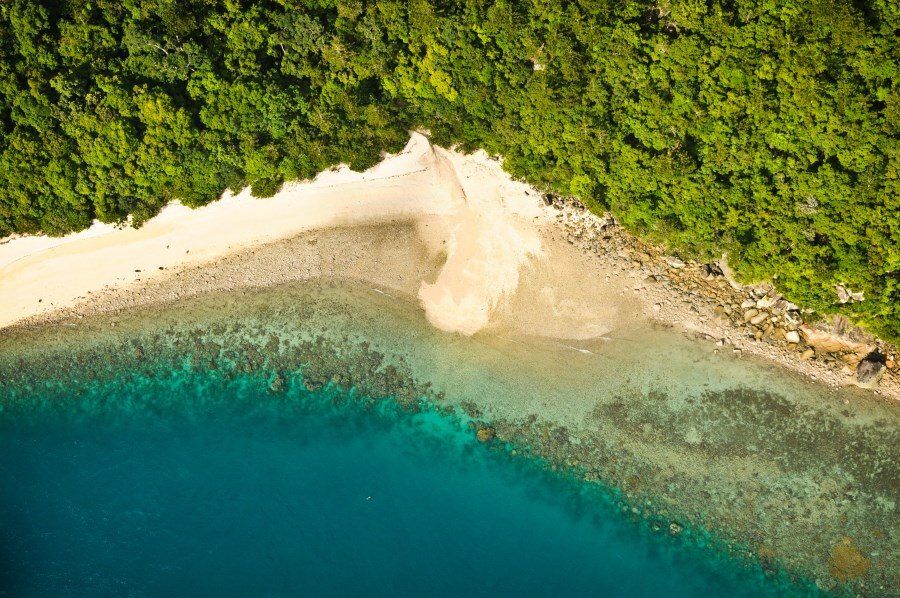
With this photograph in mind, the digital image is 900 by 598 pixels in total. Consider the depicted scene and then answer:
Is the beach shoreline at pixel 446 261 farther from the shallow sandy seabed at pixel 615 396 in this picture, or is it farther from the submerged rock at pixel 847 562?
the submerged rock at pixel 847 562

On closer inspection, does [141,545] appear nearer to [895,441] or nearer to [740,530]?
[740,530]

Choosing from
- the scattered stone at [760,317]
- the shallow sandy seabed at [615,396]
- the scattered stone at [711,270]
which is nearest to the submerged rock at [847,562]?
the shallow sandy seabed at [615,396]

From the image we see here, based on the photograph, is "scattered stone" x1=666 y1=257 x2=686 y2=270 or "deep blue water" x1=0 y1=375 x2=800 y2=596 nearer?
"deep blue water" x1=0 y1=375 x2=800 y2=596

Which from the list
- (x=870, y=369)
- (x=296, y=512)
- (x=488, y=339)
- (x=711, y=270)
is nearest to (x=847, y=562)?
(x=870, y=369)

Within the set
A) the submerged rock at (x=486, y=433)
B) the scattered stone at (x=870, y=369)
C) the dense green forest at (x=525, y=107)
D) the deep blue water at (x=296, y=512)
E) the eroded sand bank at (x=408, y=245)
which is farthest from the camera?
the submerged rock at (x=486, y=433)

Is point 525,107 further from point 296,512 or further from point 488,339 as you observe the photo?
point 296,512

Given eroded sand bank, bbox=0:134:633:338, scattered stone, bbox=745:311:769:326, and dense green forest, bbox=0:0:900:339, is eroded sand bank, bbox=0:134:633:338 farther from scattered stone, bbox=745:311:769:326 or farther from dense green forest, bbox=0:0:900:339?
scattered stone, bbox=745:311:769:326

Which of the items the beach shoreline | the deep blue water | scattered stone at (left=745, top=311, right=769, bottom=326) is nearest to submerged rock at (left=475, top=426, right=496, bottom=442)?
the deep blue water
